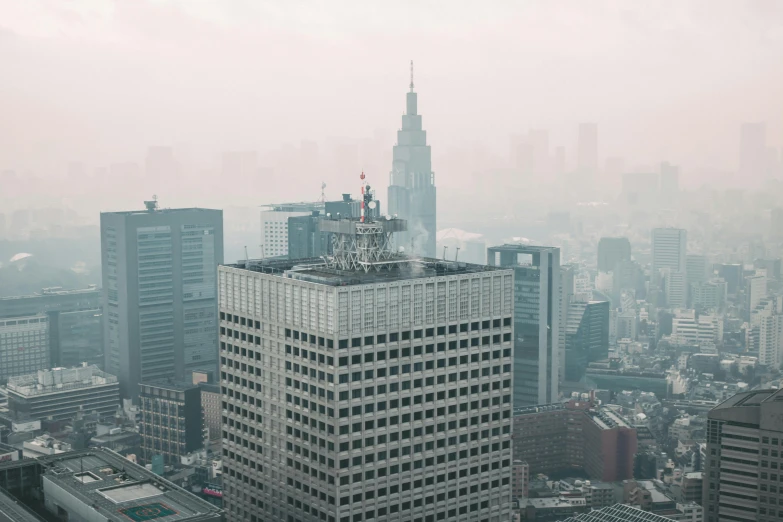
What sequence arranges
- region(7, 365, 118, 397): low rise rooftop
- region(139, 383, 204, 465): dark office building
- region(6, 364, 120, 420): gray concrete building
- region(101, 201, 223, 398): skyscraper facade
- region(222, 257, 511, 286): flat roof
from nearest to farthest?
1. region(222, 257, 511, 286): flat roof
2. region(139, 383, 204, 465): dark office building
3. region(6, 364, 120, 420): gray concrete building
4. region(7, 365, 118, 397): low rise rooftop
5. region(101, 201, 223, 398): skyscraper facade

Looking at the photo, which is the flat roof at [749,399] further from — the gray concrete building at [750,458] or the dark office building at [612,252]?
the dark office building at [612,252]

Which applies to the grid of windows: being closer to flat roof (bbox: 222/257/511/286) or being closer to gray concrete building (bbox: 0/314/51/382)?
flat roof (bbox: 222/257/511/286)

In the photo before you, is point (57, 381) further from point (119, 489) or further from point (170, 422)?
point (119, 489)

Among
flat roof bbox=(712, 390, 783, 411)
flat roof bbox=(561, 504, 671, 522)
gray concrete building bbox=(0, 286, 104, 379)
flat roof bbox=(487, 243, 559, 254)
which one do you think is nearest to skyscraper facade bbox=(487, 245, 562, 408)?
flat roof bbox=(487, 243, 559, 254)

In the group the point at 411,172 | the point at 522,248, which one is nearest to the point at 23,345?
the point at 411,172

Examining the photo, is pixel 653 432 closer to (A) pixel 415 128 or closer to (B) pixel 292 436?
(A) pixel 415 128

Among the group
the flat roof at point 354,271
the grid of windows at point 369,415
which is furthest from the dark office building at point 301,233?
the grid of windows at point 369,415

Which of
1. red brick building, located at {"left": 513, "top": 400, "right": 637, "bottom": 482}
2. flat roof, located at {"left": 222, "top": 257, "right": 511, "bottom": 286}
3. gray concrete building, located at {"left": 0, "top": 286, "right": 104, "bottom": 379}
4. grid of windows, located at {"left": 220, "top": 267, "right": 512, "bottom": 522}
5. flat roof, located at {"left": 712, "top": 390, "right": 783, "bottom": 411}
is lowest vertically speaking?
red brick building, located at {"left": 513, "top": 400, "right": 637, "bottom": 482}
